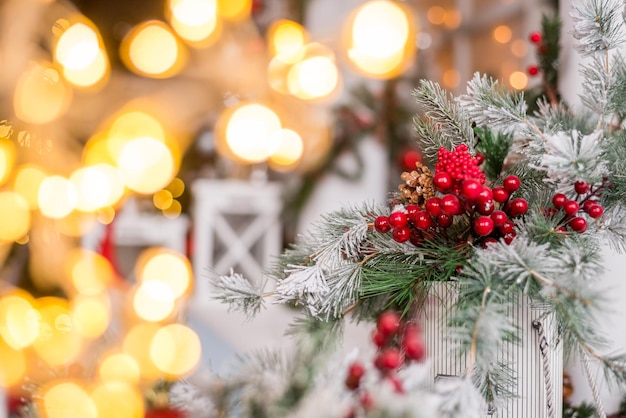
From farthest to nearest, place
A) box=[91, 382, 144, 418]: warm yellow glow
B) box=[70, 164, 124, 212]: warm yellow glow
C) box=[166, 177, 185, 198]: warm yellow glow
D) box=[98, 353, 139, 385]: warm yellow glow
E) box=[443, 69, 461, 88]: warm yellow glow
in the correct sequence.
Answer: box=[443, 69, 461, 88]: warm yellow glow, box=[166, 177, 185, 198]: warm yellow glow, box=[70, 164, 124, 212]: warm yellow glow, box=[98, 353, 139, 385]: warm yellow glow, box=[91, 382, 144, 418]: warm yellow glow

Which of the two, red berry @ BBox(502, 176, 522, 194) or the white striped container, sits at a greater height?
red berry @ BBox(502, 176, 522, 194)

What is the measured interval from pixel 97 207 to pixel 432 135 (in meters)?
0.83

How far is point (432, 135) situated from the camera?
1.84 ft

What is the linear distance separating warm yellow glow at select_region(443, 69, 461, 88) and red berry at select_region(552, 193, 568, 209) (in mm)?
1233

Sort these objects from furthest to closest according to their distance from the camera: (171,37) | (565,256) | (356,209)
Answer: (171,37)
(356,209)
(565,256)

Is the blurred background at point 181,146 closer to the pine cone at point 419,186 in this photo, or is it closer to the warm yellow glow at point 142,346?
the warm yellow glow at point 142,346

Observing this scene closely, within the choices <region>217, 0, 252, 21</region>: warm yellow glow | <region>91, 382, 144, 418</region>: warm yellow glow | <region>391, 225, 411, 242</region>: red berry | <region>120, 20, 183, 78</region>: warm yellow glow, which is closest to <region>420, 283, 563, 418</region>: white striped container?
<region>391, 225, 411, 242</region>: red berry

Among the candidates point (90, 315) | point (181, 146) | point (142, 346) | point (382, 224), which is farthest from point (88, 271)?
point (382, 224)

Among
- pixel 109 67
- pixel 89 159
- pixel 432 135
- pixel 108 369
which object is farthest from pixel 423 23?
pixel 108 369

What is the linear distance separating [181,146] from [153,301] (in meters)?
0.36

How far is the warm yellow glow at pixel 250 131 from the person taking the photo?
132 cm

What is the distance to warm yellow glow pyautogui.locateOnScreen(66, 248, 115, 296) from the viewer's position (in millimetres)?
1079

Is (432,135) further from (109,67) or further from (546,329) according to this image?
(109,67)

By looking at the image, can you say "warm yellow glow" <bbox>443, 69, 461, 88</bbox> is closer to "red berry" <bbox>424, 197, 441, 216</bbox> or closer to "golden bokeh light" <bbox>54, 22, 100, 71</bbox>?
"golden bokeh light" <bbox>54, 22, 100, 71</bbox>
